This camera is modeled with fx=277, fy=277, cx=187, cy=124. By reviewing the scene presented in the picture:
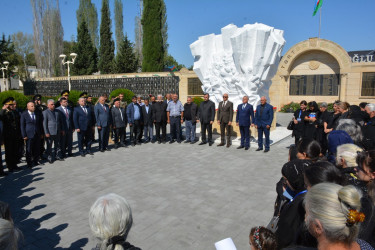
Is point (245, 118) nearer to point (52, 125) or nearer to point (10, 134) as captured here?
point (52, 125)

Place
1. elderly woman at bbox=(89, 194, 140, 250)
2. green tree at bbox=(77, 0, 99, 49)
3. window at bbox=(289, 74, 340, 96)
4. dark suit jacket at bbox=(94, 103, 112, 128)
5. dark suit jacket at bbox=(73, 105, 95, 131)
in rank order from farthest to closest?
green tree at bbox=(77, 0, 99, 49) < window at bbox=(289, 74, 340, 96) < dark suit jacket at bbox=(94, 103, 112, 128) < dark suit jacket at bbox=(73, 105, 95, 131) < elderly woman at bbox=(89, 194, 140, 250)

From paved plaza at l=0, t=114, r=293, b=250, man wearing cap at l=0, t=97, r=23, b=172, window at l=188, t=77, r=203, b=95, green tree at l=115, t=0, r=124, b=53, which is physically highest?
green tree at l=115, t=0, r=124, b=53

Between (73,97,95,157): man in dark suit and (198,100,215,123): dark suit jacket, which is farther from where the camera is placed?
(198,100,215,123): dark suit jacket

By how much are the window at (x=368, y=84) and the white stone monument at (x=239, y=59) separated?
9.69 meters

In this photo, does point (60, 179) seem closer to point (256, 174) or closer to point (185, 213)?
point (185, 213)

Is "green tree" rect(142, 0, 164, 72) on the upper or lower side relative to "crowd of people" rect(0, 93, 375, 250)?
upper

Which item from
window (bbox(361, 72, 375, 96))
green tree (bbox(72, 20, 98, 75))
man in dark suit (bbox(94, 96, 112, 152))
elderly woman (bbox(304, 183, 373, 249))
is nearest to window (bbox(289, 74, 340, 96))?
window (bbox(361, 72, 375, 96))

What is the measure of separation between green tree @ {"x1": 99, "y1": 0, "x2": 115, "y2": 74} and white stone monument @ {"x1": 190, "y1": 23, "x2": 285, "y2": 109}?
22132 millimetres

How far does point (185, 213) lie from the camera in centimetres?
439

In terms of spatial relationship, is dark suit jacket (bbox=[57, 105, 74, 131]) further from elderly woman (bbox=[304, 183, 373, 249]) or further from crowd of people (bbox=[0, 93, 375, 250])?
elderly woman (bbox=[304, 183, 373, 249])

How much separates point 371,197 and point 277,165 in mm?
4965

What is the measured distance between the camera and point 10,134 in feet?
22.4

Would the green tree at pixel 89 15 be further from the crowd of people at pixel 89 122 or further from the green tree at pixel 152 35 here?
the crowd of people at pixel 89 122

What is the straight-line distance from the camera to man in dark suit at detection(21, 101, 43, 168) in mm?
6865
